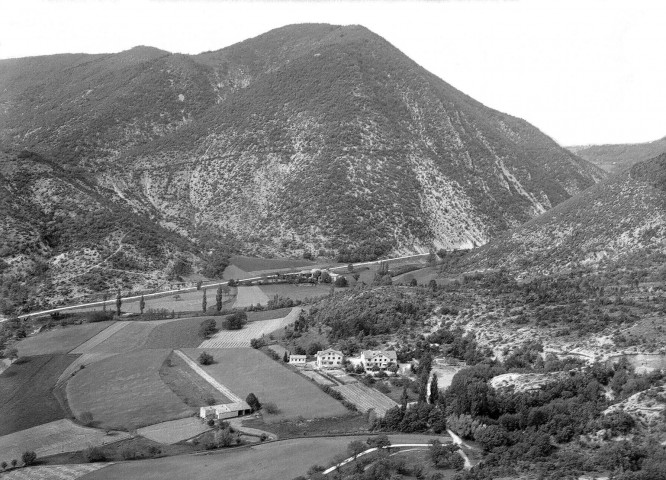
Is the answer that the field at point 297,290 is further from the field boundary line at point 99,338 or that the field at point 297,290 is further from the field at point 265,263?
the field boundary line at point 99,338

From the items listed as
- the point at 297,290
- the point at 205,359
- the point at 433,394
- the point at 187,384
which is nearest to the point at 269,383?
the point at 187,384

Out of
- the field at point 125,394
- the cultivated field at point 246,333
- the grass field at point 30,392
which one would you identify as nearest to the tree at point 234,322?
the cultivated field at point 246,333

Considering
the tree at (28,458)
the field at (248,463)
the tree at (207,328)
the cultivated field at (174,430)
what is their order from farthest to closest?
the tree at (207,328) < the cultivated field at (174,430) < the tree at (28,458) < the field at (248,463)

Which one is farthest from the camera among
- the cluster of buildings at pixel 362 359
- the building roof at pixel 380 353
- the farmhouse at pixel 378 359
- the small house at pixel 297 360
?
A: the small house at pixel 297 360

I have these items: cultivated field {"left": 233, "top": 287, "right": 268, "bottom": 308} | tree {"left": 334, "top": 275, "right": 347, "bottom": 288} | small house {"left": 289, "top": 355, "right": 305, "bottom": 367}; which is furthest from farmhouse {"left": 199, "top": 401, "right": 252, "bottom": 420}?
tree {"left": 334, "top": 275, "right": 347, "bottom": 288}

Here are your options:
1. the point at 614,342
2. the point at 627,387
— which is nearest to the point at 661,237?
the point at 614,342

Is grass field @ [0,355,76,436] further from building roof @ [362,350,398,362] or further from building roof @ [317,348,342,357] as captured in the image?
building roof @ [362,350,398,362]
